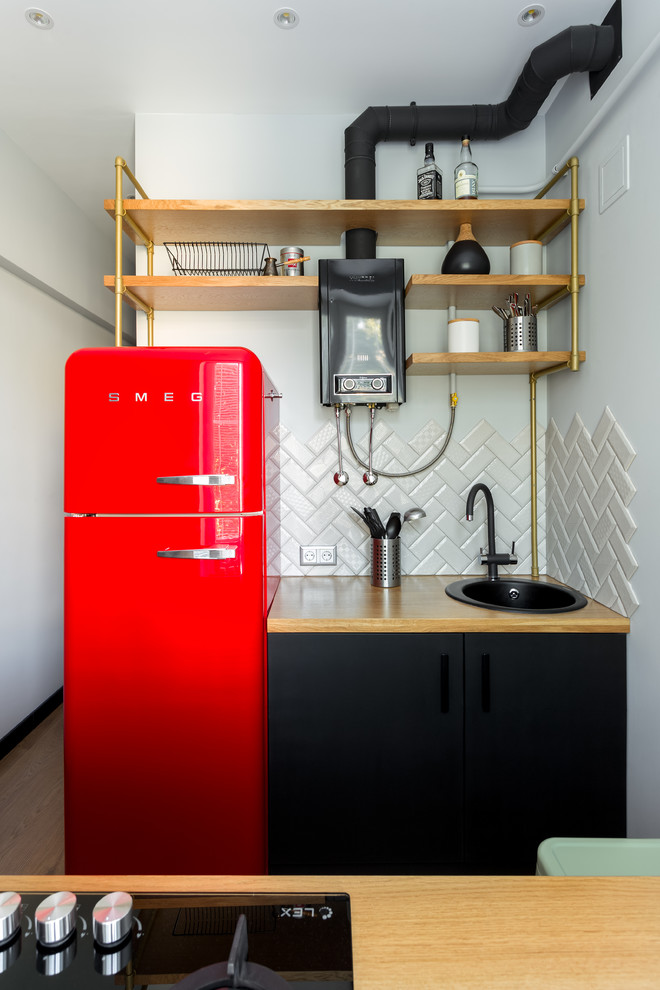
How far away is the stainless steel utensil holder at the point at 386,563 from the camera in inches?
89.0

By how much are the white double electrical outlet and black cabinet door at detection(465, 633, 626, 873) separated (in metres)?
0.78

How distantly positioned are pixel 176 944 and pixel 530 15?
2.57 m

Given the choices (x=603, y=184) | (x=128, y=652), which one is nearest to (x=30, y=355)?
(x=128, y=652)

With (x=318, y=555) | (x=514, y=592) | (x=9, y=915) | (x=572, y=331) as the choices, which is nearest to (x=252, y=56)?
(x=572, y=331)

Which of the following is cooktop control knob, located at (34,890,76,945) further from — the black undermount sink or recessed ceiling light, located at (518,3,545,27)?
recessed ceiling light, located at (518,3,545,27)

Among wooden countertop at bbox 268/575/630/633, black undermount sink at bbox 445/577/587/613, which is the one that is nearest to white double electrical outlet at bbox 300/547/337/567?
wooden countertop at bbox 268/575/630/633

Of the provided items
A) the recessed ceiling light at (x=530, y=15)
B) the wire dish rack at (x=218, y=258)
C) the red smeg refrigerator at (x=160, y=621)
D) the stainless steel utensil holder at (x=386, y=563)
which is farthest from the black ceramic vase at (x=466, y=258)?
the stainless steel utensil holder at (x=386, y=563)

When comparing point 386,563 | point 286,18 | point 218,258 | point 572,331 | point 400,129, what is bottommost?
point 386,563

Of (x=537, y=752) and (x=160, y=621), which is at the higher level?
(x=160, y=621)

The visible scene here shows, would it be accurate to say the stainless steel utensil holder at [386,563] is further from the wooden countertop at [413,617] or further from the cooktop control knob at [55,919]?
the cooktop control knob at [55,919]

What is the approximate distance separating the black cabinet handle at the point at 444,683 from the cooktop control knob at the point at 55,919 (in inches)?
56.2

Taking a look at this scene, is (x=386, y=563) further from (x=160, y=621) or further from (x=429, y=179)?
(x=429, y=179)

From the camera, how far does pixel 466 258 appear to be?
7.19ft

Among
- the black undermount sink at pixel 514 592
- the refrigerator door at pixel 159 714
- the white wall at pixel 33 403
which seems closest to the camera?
the refrigerator door at pixel 159 714
